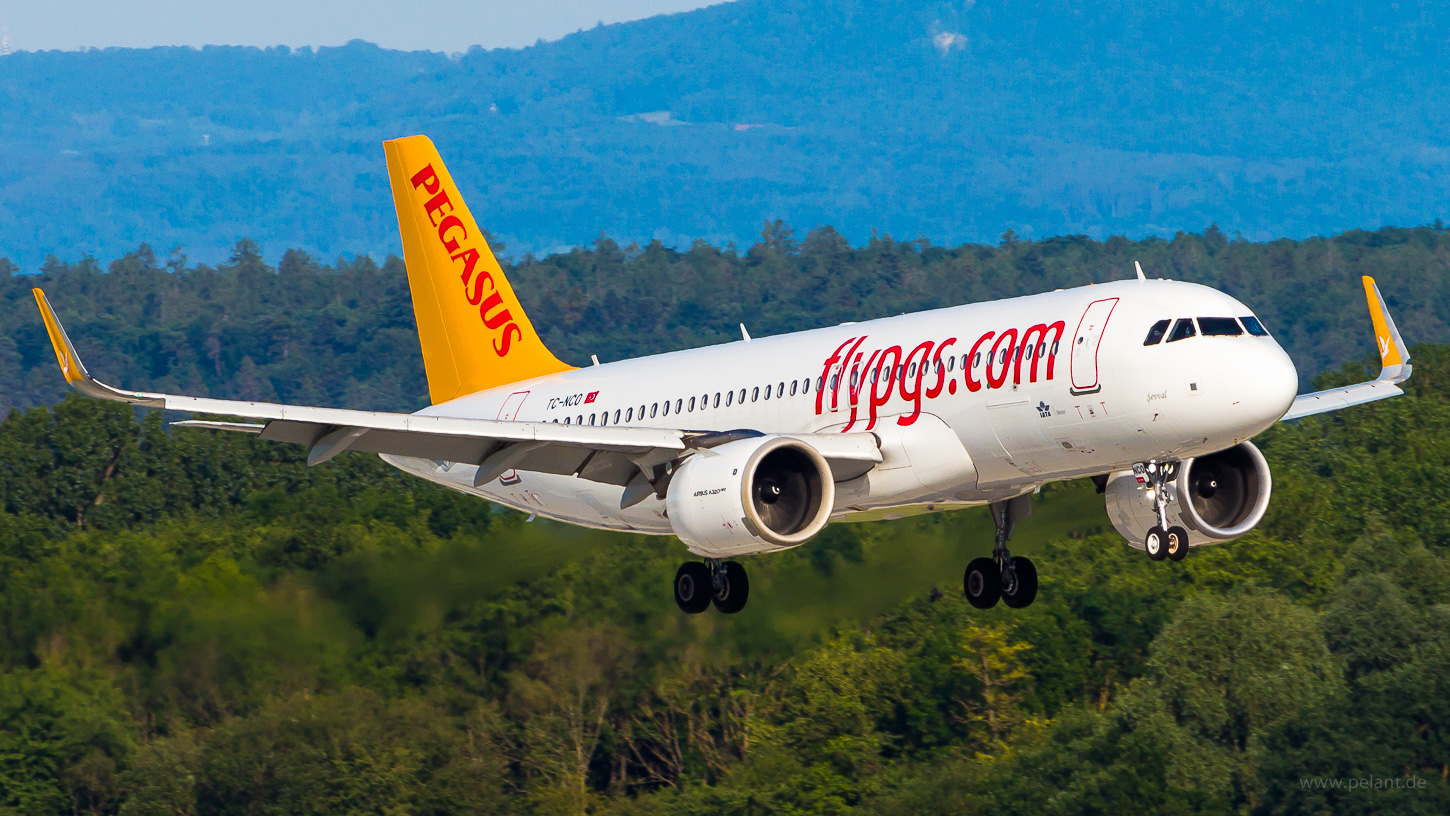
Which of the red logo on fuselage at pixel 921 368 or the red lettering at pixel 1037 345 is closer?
the red lettering at pixel 1037 345

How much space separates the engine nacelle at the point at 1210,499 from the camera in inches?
1217

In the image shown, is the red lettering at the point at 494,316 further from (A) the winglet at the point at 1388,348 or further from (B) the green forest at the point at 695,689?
(A) the winglet at the point at 1388,348

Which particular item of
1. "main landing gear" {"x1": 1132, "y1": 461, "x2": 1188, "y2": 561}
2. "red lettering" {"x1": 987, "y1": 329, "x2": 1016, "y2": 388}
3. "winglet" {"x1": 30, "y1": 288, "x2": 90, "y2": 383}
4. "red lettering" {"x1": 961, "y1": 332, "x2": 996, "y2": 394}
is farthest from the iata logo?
"main landing gear" {"x1": 1132, "y1": 461, "x2": 1188, "y2": 561}

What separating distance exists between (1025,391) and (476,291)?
16937 mm

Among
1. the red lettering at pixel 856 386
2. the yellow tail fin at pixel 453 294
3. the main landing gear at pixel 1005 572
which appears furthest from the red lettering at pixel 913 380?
the yellow tail fin at pixel 453 294

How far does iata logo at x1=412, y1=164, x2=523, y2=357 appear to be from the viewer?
4200cm

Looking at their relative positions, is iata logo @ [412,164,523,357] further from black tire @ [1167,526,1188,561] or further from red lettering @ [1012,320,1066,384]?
black tire @ [1167,526,1188,561]

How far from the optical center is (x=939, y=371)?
99.3 feet

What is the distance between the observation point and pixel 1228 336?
91.4 feet

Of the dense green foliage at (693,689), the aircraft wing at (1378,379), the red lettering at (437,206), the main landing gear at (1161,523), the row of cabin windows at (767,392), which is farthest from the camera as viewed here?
the dense green foliage at (693,689)

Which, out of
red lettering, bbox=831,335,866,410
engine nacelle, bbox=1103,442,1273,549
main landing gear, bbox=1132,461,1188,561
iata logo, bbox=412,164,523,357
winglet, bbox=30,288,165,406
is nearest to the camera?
winglet, bbox=30,288,165,406

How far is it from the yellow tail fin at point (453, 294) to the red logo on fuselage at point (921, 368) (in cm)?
1058

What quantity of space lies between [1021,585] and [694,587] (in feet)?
18.0

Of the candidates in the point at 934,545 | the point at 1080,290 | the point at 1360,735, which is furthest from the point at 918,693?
the point at 1080,290
